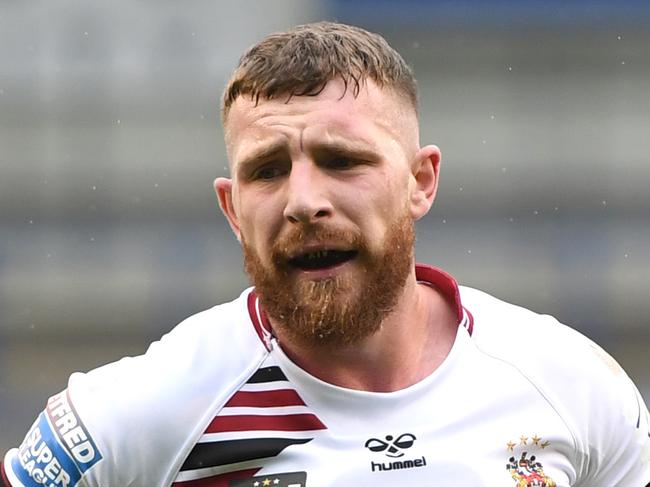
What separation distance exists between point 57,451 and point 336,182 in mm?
788

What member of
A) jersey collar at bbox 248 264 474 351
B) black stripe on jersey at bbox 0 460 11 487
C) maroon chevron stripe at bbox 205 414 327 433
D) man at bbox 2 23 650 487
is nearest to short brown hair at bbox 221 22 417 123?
man at bbox 2 23 650 487

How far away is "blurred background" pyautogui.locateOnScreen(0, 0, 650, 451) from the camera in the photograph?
1024cm

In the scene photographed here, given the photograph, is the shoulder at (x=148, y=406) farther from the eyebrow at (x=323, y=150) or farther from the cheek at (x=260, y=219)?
the eyebrow at (x=323, y=150)

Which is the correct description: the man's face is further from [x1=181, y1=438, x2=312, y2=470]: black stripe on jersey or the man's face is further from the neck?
[x1=181, y1=438, x2=312, y2=470]: black stripe on jersey

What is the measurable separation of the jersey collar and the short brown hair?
1.42 feet

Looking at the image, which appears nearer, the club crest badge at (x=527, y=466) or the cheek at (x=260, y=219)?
the cheek at (x=260, y=219)

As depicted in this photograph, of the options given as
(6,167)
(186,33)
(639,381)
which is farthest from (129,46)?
(639,381)

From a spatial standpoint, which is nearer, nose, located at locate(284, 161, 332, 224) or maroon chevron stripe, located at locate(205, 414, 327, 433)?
nose, located at locate(284, 161, 332, 224)

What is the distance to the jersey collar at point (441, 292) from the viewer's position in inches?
120

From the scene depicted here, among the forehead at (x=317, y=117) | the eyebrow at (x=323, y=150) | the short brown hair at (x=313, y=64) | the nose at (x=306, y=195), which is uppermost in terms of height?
the short brown hair at (x=313, y=64)

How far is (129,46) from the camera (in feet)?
35.3

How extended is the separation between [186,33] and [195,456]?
26.9 feet

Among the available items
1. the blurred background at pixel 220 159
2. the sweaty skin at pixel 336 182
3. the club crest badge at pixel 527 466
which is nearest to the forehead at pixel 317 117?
the sweaty skin at pixel 336 182

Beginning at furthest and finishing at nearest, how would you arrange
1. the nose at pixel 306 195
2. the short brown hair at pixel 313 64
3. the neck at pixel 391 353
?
the neck at pixel 391 353 → the short brown hair at pixel 313 64 → the nose at pixel 306 195
